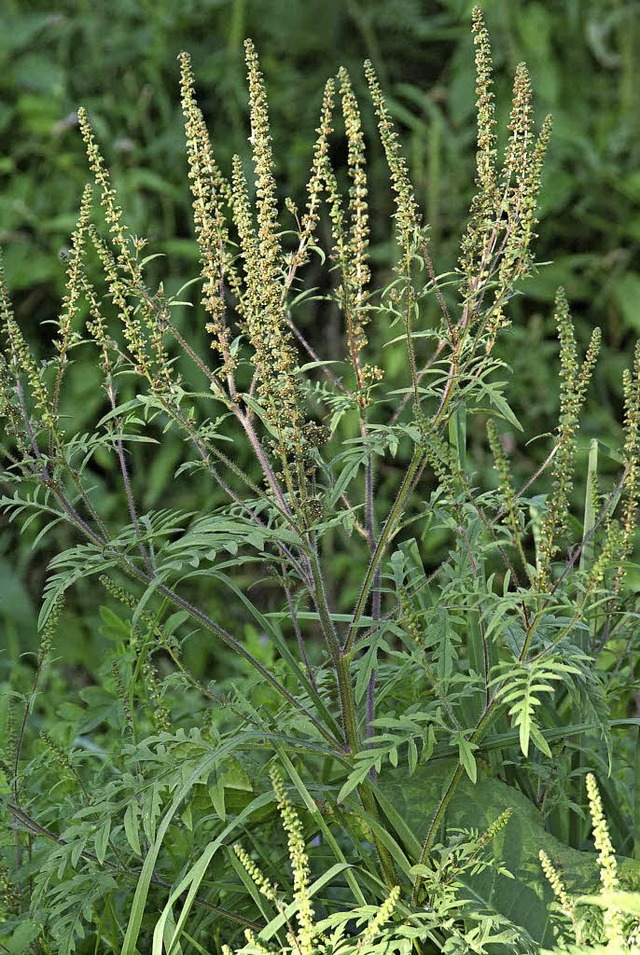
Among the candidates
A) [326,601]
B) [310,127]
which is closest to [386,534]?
[326,601]

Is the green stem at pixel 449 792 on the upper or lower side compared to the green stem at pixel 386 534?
lower

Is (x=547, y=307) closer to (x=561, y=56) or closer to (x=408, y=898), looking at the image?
(x=561, y=56)

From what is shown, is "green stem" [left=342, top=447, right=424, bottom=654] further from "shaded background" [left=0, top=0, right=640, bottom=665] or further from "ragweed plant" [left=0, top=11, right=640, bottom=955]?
"shaded background" [left=0, top=0, right=640, bottom=665]

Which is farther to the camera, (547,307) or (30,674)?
(547,307)

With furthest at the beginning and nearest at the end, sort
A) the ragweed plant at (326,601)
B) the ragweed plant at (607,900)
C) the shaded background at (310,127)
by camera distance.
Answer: the shaded background at (310,127)
the ragweed plant at (326,601)
the ragweed plant at (607,900)

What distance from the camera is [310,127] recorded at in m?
4.75

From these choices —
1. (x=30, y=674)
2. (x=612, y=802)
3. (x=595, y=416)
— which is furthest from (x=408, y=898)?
(x=595, y=416)

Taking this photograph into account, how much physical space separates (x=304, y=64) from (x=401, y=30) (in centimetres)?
44

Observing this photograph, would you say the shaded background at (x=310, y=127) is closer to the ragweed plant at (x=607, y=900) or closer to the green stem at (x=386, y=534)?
the green stem at (x=386, y=534)

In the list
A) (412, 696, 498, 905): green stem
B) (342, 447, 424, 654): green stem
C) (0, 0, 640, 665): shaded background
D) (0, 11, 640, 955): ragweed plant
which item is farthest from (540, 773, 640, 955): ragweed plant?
(0, 0, 640, 665): shaded background

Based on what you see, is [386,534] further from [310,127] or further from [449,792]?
[310,127]

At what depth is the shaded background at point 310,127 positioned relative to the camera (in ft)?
15.2

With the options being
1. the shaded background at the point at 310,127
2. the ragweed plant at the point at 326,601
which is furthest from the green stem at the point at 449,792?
the shaded background at the point at 310,127

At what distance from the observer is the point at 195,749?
2.05m
